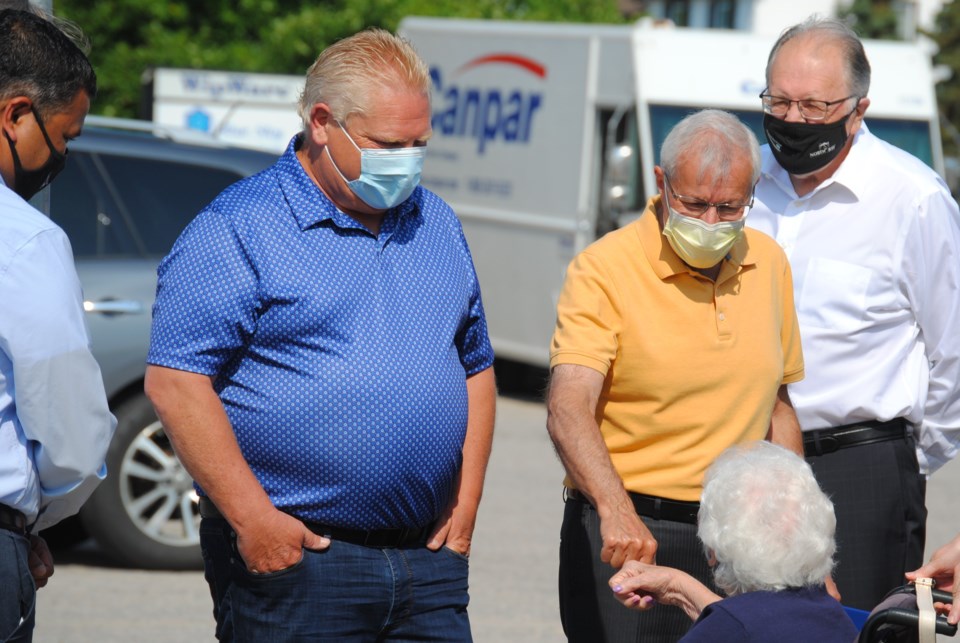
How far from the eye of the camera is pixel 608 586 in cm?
361

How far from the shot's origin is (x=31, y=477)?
9.59 feet

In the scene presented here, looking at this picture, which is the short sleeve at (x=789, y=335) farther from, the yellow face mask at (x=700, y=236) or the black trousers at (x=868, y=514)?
the black trousers at (x=868, y=514)

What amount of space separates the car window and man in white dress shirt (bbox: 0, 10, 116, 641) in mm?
3432

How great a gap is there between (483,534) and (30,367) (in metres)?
4.96

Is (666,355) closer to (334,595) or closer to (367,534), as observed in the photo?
(367,534)

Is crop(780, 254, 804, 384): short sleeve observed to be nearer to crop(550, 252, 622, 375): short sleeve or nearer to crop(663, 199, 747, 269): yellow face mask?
crop(663, 199, 747, 269): yellow face mask

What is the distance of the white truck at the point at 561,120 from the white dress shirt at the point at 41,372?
767 centimetres

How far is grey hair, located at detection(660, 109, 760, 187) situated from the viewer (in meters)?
3.45

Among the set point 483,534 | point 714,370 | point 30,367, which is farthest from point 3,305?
point 483,534

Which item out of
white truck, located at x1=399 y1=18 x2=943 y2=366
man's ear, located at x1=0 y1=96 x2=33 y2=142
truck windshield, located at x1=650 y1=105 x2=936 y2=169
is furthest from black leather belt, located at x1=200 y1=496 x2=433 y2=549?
truck windshield, located at x1=650 y1=105 x2=936 y2=169

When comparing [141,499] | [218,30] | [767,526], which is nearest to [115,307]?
[141,499]

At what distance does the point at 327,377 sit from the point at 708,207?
1068 millimetres

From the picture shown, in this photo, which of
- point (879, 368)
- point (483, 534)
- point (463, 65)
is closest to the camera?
point (879, 368)

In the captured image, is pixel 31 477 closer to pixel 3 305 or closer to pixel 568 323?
pixel 3 305
